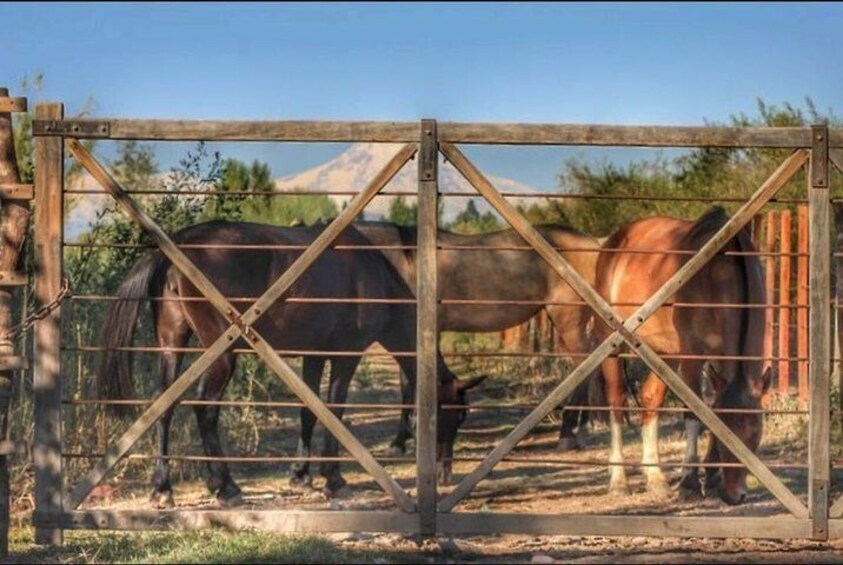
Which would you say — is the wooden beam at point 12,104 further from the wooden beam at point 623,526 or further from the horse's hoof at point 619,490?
the horse's hoof at point 619,490

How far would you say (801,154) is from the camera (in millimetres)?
7664

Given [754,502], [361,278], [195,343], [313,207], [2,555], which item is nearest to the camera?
[2,555]

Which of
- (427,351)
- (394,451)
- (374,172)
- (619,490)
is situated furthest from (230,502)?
(374,172)

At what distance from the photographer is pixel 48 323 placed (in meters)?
7.71

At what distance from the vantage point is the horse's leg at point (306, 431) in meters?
11.0

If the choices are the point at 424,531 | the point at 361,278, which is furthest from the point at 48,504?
the point at 361,278

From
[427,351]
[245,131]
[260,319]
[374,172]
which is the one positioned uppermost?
[374,172]

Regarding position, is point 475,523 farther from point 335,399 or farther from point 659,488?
point 335,399

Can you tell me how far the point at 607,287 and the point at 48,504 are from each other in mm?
5720

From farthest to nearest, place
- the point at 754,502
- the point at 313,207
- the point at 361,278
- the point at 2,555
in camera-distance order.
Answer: the point at 313,207 → the point at 361,278 → the point at 754,502 → the point at 2,555

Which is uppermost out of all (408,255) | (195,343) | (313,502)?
(408,255)

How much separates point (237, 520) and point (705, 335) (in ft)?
12.9

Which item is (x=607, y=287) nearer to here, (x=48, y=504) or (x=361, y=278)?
(x=361, y=278)

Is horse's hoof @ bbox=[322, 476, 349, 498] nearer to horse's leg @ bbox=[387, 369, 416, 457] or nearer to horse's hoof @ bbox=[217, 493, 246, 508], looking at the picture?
horse's hoof @ bbox=[217, 493, 246, 508]
